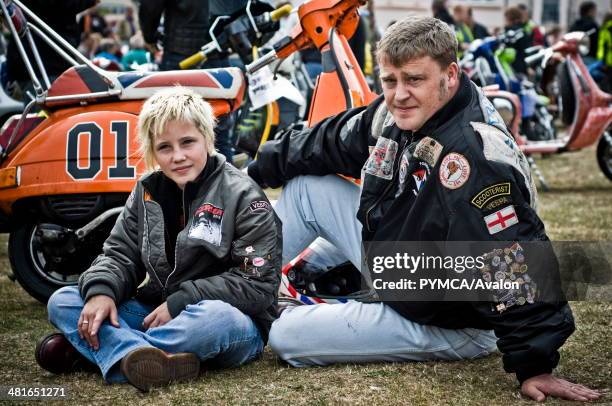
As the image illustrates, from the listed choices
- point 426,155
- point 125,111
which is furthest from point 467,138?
point 125,111

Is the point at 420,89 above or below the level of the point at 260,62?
above

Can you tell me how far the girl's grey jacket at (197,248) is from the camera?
321 cm

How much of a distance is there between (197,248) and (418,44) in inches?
37.5

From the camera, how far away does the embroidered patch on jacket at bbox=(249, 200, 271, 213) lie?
3281 mm

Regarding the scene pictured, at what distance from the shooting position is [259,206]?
3.29 m

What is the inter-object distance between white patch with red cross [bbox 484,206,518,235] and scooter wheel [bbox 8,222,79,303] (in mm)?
2140


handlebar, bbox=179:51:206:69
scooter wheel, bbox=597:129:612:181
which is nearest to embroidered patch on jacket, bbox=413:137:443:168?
handlebar, bbox=179:51:206:69

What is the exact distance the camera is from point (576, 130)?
28.7 ft

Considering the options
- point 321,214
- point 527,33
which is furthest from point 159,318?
point 527,33

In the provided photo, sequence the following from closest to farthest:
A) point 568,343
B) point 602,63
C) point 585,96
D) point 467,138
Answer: point 467,138 < point 568,343 < point 585,96 < point 602,63

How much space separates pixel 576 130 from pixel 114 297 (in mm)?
6331

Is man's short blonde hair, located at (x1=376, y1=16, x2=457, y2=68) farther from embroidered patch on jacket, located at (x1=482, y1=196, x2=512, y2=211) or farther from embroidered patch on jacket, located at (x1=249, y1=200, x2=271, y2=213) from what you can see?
embroidered patch on jacket, located at (x1=249, y1=200, x2=271, y2=213)

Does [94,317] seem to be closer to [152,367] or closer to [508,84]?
[152,367]

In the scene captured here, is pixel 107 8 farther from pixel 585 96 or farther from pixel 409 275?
pixel 409 275
